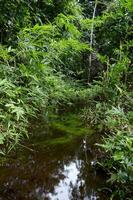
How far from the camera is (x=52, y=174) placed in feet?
10.1

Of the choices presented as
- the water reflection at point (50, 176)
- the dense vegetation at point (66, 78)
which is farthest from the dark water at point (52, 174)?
the dense vegetation at point (66, 78)

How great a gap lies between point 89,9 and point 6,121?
6.95m

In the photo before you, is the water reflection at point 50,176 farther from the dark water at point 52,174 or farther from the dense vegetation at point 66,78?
the dense vegetation at point 66,78

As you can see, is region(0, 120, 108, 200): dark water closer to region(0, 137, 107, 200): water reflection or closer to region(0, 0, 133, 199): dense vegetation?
region(0, 137, 107, 200): water reflection

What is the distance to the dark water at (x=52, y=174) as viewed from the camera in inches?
106

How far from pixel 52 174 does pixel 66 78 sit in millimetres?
4267

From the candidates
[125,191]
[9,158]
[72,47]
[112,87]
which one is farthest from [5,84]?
[72,47]

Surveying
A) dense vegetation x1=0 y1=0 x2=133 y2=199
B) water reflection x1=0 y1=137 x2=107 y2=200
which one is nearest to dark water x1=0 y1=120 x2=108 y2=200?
water reflection x1=0 y1=137 x2=107 y2=200

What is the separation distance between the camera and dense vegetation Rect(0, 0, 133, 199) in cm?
311

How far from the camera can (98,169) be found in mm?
3168

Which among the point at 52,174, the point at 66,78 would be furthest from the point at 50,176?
the point at 66,78

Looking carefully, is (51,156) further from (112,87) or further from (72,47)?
(72,47)

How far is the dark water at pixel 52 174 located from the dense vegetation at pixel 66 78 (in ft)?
0.62

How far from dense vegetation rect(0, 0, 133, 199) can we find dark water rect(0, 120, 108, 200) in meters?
0.19
